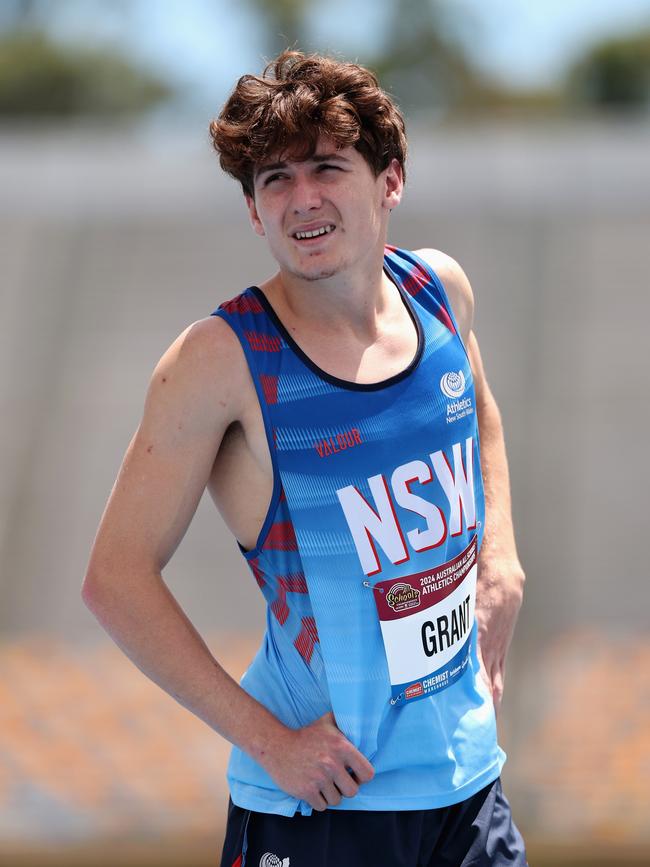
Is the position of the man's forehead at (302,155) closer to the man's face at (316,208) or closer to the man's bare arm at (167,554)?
the man's face at (316,208)

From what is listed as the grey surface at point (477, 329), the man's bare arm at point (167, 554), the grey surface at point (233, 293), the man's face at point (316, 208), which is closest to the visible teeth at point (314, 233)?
the man's face at point (316, 208)

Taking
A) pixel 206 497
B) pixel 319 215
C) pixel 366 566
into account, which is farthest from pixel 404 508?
pixel 206 497

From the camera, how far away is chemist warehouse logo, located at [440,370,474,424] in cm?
223

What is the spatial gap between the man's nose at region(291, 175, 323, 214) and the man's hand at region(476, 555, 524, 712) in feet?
2.51

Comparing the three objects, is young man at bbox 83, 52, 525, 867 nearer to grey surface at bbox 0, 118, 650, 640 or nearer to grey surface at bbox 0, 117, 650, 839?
grey surface at bbox 0, 117, 650, 839

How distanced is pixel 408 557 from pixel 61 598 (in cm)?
557

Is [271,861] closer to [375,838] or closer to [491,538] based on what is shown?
[375,838]

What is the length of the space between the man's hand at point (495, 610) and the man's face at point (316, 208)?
655 mm

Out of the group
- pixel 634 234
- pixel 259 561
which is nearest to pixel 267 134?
pixel 259 561

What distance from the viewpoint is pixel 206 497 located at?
8.64 m

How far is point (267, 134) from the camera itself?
2.11 metres

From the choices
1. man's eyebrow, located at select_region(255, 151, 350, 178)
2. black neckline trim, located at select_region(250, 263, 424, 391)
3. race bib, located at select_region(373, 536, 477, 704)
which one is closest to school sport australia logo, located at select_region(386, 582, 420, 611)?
race bib, located at select_region(373, 536, 477, 704)

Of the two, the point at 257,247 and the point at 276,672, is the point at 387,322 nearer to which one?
the point at 276,672

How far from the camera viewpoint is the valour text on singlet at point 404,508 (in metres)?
2.10
